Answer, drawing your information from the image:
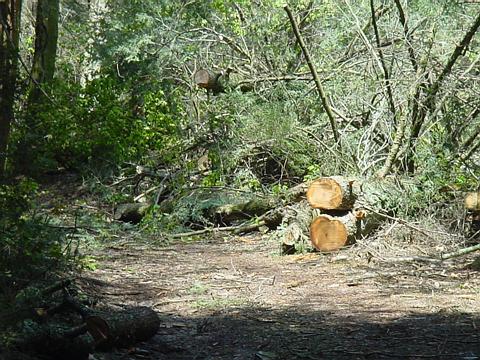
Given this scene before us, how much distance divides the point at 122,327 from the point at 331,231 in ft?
15.0

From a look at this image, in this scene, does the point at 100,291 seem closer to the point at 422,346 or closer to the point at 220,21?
the point at 422,346

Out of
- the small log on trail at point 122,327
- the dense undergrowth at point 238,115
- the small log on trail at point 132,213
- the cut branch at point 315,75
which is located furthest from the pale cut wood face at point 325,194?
the small log on trail at point 122,327

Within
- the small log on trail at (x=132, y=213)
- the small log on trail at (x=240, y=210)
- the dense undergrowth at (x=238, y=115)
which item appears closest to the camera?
the dense undergrowth at (x=238, y=115)

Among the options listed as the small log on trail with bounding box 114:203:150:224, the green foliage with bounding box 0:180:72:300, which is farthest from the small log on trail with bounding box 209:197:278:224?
the green foliage with bounding box 0:180:72:300

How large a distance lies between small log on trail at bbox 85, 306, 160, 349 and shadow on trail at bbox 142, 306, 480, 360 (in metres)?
0.12

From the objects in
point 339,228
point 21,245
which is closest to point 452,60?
point 339,228

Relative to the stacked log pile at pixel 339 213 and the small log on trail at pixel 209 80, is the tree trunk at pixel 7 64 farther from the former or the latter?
the small log on trail at pixel 209 80

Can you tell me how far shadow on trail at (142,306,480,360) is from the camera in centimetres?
470

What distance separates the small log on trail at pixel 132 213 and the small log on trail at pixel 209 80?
99.6 inches

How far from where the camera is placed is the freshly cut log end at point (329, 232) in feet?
28.5

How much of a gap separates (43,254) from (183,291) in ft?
7.17

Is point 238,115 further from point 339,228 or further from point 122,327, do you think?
point 122,327

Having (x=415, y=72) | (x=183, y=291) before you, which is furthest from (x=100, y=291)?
(x=415, y=72)

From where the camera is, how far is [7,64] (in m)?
5.14
